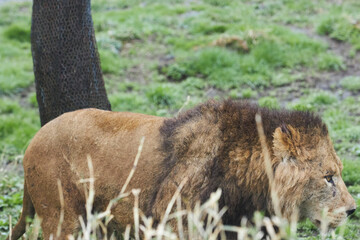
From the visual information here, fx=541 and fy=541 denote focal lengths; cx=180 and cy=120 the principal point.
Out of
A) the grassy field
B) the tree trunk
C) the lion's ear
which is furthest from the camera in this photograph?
the grassy field

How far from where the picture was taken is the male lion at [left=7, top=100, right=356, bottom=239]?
3752mm

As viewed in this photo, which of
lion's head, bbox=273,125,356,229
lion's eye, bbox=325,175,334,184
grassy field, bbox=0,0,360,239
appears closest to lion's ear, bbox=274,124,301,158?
lion's head, bbox=273,125,356,229

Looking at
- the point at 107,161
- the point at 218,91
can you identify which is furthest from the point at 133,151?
the point at 218,91

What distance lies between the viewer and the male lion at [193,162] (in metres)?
3.75

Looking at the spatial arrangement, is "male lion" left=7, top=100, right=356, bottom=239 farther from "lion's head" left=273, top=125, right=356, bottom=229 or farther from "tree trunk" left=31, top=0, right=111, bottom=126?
"tree trunk" left=31, top=0, right=111, bottom=126

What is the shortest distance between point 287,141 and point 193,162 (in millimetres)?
676

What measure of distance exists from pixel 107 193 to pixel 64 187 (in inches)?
13.4

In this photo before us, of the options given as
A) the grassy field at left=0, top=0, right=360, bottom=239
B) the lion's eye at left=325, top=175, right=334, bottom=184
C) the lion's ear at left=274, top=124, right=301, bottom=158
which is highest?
the lion's ear at left=274, top=124, right=301, bottom=158

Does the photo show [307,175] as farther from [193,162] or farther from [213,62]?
[213,62]

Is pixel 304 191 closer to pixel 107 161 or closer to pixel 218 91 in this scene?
pixel 107 161

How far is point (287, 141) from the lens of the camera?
3713mm

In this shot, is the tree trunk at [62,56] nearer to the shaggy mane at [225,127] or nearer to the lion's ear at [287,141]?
the shaggy mane at [225,127]

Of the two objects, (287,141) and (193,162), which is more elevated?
(287,141)

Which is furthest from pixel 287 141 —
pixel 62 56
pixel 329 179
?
pixel 62 56
